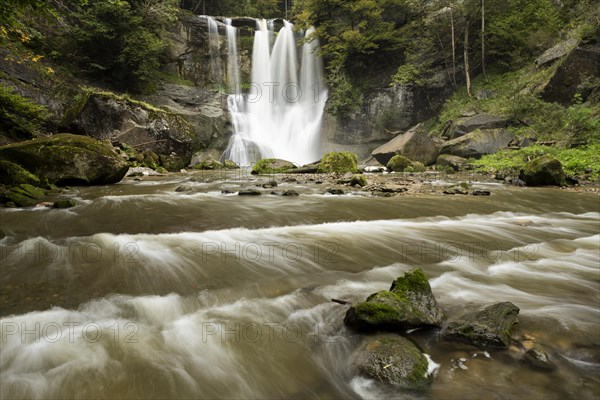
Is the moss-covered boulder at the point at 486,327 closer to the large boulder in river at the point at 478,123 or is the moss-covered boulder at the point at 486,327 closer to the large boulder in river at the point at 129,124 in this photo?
the large boulder in river at the point at 129,124

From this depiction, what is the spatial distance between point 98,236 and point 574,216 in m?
7.84

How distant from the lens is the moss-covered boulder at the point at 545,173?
30.9ft

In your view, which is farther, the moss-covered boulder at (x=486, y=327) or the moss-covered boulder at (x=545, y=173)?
the moss-covered boulder at (x=545, y=173)

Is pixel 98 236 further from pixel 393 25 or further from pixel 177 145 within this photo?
pixel 393 25

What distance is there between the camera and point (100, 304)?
2555mm

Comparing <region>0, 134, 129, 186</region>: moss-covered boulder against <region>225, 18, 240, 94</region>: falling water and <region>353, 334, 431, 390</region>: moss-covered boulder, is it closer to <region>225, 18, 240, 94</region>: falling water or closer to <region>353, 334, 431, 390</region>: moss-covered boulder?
<region>353, 334, 431, 390</region>: moss-covered boulder

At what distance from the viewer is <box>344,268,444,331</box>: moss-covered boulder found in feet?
7.02

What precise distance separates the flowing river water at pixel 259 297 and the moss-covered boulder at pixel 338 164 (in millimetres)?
9316

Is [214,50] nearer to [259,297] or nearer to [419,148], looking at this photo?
[419,148]

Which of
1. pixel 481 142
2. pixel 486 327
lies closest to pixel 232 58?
pixel 481 142

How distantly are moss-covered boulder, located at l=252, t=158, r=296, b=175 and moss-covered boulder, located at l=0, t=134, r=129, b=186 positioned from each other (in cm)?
Result: 700

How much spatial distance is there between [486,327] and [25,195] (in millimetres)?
7626

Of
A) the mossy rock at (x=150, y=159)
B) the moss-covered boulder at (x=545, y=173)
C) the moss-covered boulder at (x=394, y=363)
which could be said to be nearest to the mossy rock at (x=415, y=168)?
the moss-covered boulder at (x=545, y=173)

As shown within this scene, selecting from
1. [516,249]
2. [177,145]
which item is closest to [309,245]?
[516,249]
